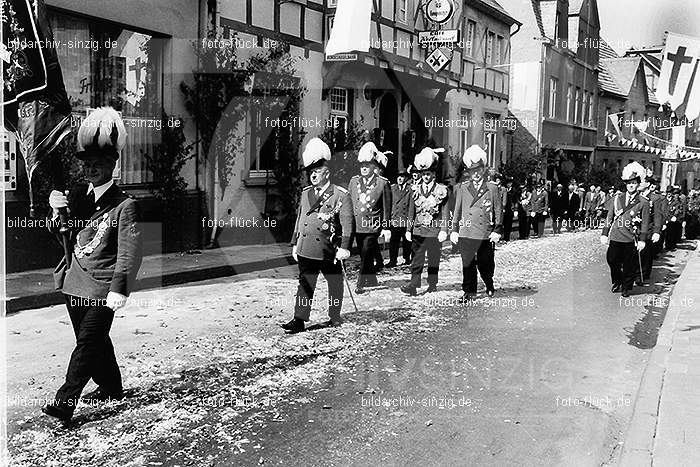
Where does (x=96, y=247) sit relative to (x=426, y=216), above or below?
above

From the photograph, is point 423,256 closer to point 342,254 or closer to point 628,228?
point 342,254

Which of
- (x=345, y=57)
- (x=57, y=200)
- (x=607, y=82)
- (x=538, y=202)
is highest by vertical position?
(x=607, y=82)

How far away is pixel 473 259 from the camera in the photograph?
9648mm

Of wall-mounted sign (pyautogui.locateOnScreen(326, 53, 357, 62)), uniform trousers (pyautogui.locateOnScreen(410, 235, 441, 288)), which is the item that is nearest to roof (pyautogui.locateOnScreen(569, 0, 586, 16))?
wall-mounted sign (pyautogui.locateOnScreen(326, 53, 357, 62))

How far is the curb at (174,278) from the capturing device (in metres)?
8.36

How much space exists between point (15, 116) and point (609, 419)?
26.2ft

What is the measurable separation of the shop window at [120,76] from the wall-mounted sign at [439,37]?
32.5 feet

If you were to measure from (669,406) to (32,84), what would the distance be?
8365 millimetres

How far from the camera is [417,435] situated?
474 centimetres

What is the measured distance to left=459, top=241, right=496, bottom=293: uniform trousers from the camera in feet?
31.6

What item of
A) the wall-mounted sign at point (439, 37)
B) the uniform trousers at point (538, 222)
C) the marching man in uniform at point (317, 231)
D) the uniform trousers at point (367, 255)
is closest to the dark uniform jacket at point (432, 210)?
the uniform trousers at point (367, 255)

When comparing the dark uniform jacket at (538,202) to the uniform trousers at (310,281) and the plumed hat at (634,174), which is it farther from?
the uniform trousers at (310,281)

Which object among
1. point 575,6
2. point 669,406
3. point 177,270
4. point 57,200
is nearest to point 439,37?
point 177,270

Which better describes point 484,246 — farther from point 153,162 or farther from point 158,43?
point 158,43
